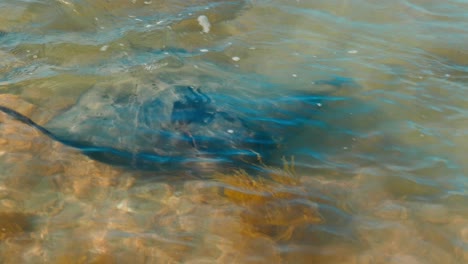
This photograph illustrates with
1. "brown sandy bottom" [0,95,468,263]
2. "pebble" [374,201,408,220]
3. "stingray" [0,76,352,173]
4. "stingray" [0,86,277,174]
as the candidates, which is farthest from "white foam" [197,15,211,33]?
"pebble" [374,201,408,220]

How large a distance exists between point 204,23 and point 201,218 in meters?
5.00

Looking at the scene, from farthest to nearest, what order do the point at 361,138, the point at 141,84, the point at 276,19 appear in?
1. the point at 276,19
2. the point at 141,84
3. the point at 361,138

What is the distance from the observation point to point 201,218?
391 cm

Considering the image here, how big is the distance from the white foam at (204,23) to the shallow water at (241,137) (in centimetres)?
6

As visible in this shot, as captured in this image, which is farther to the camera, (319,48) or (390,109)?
(319,48)

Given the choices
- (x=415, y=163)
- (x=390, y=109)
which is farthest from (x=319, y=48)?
(x=415, y=163)

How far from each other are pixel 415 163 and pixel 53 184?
373cm

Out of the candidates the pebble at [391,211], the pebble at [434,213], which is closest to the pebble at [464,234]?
the pebble at [434,213]

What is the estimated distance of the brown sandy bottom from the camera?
3.54 m

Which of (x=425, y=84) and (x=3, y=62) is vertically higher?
(x=425, y=84)

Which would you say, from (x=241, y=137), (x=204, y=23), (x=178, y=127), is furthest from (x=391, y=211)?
(x=204, y=23)

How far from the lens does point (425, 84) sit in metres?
6.50

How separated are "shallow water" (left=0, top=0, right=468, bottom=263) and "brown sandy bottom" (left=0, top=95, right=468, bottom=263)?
0.6 inches

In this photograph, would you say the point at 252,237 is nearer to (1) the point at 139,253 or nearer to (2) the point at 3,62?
(1) the point at 139,253
